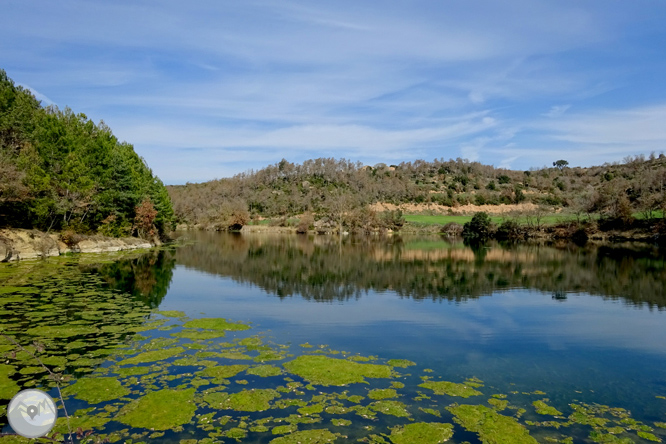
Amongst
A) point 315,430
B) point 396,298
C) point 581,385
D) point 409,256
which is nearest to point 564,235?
point 409,256

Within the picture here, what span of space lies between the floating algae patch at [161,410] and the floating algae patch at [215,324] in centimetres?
695

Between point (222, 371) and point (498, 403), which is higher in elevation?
point (222, 371)

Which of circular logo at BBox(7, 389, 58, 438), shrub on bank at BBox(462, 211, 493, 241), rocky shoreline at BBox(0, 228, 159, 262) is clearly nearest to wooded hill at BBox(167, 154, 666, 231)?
shrub on bank at BBox(462, 211, 493, 241)

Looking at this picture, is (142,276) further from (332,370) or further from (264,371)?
(332,370)

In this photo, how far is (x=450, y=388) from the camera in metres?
11.8

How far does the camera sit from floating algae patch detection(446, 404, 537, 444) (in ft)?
30.0

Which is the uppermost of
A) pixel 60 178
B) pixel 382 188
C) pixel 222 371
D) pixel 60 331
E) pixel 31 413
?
pixel 382 188

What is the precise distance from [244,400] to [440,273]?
1104 inches

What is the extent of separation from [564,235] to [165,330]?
271ft

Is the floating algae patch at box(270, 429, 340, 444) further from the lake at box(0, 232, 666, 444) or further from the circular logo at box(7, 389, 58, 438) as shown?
the circular logo at box(7, 389, 58, 438)

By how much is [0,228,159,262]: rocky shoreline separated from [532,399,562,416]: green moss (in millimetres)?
39477

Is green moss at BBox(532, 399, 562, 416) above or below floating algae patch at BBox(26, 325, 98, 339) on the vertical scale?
below

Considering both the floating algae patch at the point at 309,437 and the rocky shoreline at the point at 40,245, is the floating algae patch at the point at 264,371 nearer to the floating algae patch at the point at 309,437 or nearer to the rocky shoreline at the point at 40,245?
the floating algae patch at the point at 309,437

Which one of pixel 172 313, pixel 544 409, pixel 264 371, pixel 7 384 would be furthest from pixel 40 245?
pixel 544 409
